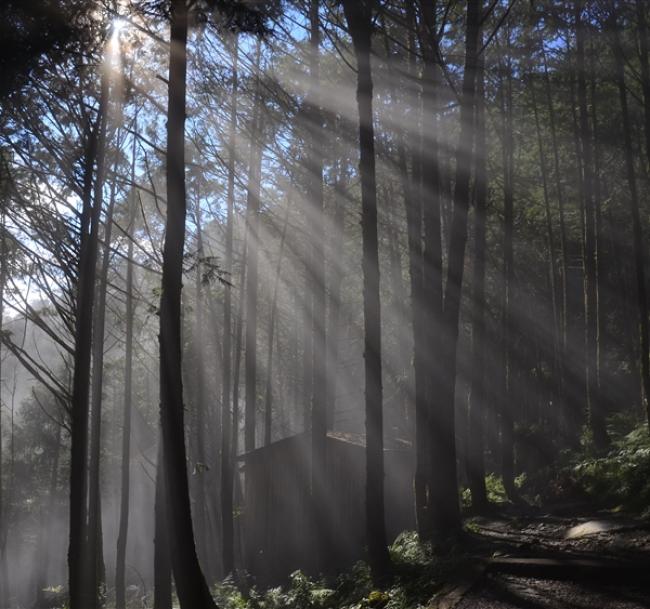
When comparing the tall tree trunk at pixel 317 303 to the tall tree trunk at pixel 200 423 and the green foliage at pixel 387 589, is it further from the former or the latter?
the tall tree trunk at pixel 200 423

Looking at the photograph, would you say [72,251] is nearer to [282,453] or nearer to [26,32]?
Result: [26,32]

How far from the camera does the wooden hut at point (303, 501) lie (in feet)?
70.7

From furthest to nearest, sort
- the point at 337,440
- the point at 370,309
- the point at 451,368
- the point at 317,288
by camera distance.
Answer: the point at 337,440
the point at 317,288
the point at 451,368
the point at 370,309

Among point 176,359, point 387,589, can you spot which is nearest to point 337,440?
point 387,589

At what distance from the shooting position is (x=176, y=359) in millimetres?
9422

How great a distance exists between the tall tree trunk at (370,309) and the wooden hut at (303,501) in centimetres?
963

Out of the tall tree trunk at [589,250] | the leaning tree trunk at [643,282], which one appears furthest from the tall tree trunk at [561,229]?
the leaning tree trunk at [643,282]

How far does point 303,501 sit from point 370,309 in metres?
12.8

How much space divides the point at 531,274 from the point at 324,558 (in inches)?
660

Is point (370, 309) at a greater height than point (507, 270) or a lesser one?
lesser

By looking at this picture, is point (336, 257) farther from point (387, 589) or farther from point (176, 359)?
point (387, 589)

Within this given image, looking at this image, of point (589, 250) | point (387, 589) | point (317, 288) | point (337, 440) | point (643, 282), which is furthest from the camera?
point (337, 440)

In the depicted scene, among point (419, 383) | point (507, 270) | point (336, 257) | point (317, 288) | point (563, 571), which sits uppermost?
point (336, 257)

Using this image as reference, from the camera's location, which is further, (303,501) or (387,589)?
(303,501)
